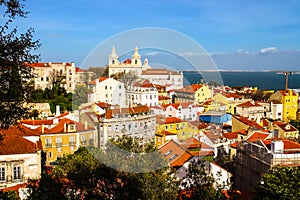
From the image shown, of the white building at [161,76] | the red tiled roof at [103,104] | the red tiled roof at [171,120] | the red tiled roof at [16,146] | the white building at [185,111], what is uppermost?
the white building at [161,76]

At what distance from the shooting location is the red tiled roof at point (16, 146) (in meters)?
10.3

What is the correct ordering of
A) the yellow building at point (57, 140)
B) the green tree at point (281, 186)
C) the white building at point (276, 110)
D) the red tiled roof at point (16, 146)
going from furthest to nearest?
the white building at point (276, 110), the yellow building at point (57, 140), the red tiled roof at point (16, 146), the green tree at point (281, 186)

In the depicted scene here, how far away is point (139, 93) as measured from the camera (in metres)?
4.00

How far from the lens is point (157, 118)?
13.8ft

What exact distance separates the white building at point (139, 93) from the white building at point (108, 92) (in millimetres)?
76

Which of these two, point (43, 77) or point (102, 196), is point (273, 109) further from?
point (102, 196)

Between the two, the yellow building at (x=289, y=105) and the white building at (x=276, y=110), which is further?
the yellow building at (x=289, y=105)

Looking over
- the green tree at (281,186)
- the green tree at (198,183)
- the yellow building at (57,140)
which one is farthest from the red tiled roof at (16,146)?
the green tree at (281,186)

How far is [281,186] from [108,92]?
4.12m

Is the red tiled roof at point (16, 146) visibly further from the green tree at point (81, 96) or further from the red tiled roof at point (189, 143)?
the red tiled roof at point (189, 143)

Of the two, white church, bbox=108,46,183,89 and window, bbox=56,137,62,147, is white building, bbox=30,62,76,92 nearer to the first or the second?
window, bbox=56,137,62,147

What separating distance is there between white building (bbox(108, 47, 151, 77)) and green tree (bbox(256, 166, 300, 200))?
13.0 feet

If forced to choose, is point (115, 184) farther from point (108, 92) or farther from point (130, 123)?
point (108, 92)

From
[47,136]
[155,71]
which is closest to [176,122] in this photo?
[155,71]
